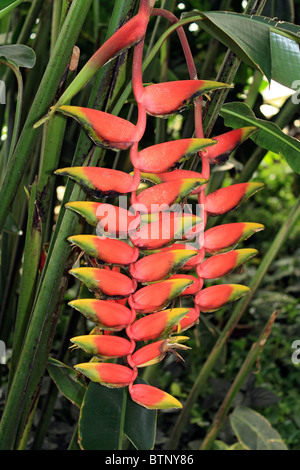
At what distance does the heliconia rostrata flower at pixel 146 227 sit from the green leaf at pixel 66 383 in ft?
0.56

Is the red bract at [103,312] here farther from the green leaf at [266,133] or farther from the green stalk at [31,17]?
the green stalk at [31,17]

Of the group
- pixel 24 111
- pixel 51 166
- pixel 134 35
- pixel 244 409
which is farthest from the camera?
pixel 244 409

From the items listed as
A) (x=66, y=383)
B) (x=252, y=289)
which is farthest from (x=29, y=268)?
(x=252, y=289)

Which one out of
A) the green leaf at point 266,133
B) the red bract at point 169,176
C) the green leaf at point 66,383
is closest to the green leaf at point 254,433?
the green leaf at point 66,383

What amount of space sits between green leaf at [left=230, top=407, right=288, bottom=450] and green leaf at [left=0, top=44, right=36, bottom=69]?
0.72 m

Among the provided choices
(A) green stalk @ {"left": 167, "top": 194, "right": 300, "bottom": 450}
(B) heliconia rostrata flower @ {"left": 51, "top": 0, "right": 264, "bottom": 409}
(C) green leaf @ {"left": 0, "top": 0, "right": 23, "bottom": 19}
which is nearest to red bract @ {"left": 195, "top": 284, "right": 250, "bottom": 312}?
(B) heliconia rostrata flower @ {"left": 51, "top": 0, "right": 264, "bottom": 409}

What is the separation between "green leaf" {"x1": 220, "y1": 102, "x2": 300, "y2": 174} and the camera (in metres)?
0.43

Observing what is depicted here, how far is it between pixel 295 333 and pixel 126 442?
990mm

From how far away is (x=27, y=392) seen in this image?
A: 441 mm

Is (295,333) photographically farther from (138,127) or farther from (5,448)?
(138,127)

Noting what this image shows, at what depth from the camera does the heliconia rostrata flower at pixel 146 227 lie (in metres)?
0.29

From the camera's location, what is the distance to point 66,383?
481mm

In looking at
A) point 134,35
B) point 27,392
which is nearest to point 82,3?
point 134,35
